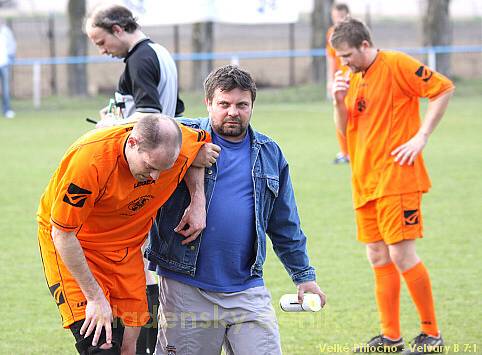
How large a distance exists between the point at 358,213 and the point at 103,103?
19.5 m

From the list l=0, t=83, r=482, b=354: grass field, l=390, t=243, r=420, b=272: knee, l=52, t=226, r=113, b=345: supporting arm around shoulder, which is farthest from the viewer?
l=0, t=83, r=482, b=354: grass field

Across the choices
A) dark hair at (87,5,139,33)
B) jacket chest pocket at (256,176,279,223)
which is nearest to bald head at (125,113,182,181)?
jacket chest pocket at (256,176,279,223)

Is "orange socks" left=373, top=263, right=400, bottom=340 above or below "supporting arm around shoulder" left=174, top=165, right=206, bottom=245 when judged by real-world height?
below

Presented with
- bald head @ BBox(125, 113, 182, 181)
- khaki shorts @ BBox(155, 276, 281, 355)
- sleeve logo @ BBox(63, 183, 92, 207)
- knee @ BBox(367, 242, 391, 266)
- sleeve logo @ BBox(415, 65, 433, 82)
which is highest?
sleeve logo @ BBox(415, 65, 433, 82)

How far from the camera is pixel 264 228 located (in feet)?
15.1

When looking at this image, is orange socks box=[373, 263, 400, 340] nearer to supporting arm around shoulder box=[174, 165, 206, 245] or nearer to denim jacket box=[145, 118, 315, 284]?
denim jacket box=[145, 118, 315, 284]

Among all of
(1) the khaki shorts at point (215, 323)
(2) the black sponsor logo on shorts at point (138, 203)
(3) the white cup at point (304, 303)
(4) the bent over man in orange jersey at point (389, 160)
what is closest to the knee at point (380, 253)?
(4) the bent over man in orange jersey at point (389, 160)

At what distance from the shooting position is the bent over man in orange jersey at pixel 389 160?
6.05 meters

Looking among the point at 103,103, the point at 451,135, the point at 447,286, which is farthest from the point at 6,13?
the point at 447,286

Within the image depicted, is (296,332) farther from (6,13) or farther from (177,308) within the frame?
(6,13)

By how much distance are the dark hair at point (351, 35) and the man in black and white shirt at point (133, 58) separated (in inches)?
40.7

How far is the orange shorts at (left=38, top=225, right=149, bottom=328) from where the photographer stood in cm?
433

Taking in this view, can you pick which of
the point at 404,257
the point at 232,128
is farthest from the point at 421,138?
the point at 232,128

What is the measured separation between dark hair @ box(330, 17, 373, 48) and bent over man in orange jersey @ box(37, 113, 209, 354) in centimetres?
181
